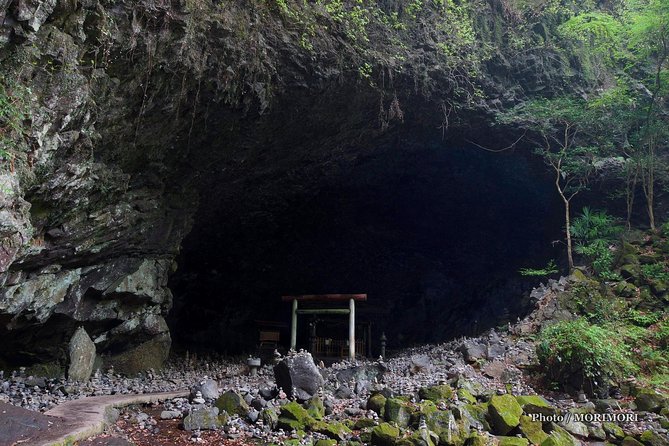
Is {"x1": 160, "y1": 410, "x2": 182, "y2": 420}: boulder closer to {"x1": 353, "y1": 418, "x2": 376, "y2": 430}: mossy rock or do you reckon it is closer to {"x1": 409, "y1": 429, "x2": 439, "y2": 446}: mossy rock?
{"x1": 353, "y1": 418, "x2": 376, "y2": 430}: mossy rock

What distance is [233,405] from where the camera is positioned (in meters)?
6.32

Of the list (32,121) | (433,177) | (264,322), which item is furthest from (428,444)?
(264,322)

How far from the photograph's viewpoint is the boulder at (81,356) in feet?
32.2

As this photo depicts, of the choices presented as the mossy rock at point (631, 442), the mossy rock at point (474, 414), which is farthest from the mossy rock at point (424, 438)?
the mossy rock at point (631, 442)

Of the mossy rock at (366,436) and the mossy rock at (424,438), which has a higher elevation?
the mossy rock at (424,438)

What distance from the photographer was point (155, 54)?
7461 mm

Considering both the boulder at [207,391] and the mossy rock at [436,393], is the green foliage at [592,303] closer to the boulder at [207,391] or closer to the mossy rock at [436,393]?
the mossy rock at [436,393]

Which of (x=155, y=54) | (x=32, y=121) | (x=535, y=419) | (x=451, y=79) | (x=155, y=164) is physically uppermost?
(x=451, y=79)

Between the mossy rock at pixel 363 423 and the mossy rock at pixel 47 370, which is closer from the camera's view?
the mossy rock at pixel 363 423

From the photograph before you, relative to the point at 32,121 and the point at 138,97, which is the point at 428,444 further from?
the point at 138,97

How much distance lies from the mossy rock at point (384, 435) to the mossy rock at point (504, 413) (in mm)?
1700

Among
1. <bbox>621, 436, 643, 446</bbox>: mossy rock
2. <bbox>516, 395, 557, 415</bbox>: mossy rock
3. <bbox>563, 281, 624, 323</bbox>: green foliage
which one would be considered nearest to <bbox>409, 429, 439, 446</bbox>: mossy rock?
<bbox>516, 395, 557, 415</bbox>: mossy rock

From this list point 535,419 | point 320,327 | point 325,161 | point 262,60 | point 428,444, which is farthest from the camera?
point 320,327

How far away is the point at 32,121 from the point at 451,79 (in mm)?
10292
